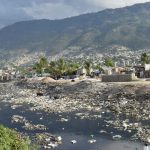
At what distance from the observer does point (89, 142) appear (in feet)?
150

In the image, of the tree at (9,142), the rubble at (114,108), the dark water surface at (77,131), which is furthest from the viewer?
the rubble at (114,108)

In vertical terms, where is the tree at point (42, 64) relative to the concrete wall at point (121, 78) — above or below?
above

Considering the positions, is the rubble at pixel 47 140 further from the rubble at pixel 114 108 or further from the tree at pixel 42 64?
the tree at pixel 42 64

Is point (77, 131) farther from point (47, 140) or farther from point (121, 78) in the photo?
point (121, 78)

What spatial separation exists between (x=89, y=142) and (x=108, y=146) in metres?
2.91

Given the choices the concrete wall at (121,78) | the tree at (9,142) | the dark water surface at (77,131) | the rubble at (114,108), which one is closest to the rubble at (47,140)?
the dark water surface at (77,131)

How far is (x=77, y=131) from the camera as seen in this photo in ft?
175

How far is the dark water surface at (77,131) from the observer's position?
43.4 metres

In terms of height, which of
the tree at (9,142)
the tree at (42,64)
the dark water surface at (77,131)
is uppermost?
the tree at (42,64)

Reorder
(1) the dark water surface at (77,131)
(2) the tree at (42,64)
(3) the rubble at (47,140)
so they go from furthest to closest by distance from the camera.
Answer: (2) the tree at (42,64)
(1) the dark water surface at (77,131)
(3) the rubble at (47,140)

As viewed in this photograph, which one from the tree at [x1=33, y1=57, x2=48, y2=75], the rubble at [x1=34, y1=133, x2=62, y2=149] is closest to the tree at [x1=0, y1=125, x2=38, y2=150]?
Answer: the rubble at [x1=34, y1=133, x2=62, y2=149]

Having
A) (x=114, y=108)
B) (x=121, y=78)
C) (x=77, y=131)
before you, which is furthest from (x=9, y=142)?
(x=121, y=78)

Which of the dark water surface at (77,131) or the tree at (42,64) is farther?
the tree at (42,64)

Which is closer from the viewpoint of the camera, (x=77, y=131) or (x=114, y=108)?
(x=77, y=131)
